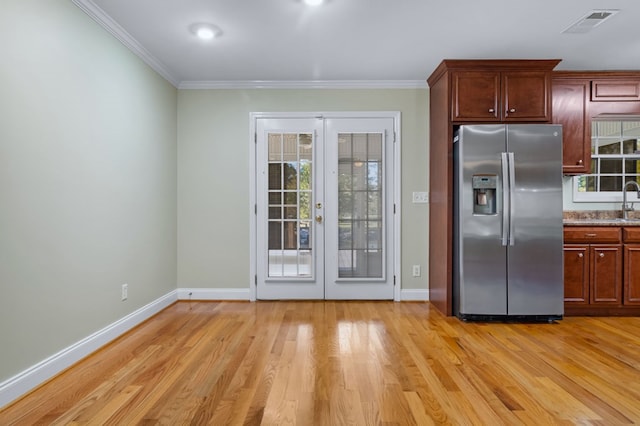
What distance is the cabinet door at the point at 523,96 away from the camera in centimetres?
355

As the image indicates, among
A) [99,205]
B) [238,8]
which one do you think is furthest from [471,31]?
[99,205]

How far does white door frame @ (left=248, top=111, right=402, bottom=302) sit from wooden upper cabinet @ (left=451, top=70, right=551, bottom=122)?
30.9 inches

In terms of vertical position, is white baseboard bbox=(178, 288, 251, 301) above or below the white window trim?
below

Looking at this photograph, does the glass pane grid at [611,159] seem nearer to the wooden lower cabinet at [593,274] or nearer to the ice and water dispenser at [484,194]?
the wooden lower cabinet at [593,274]

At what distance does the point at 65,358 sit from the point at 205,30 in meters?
2.62

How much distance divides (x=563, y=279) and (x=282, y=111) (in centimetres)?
339

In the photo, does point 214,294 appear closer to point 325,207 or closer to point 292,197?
point 292,197

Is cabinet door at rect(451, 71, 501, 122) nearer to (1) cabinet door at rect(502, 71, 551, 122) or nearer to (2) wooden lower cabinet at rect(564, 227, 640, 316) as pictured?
(1) cabinet door at rect(502, 71, 551, 122)

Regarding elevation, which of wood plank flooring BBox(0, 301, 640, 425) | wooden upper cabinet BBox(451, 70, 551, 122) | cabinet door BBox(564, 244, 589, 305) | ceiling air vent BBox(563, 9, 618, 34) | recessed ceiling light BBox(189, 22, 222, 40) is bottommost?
wood plank flooring BBox(0, 301, 640, 425)

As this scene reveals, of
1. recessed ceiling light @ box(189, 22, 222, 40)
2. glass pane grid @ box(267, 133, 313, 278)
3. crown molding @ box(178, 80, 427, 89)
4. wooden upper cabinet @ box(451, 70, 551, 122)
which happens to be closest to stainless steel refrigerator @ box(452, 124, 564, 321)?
wooden upper cabinet @ box(451, 70, 551, 122)

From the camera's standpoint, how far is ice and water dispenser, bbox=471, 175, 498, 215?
11.2 feet

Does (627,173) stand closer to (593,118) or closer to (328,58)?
(593,118)

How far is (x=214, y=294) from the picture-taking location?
4.20m

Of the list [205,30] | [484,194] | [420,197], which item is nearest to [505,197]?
[484,194]
